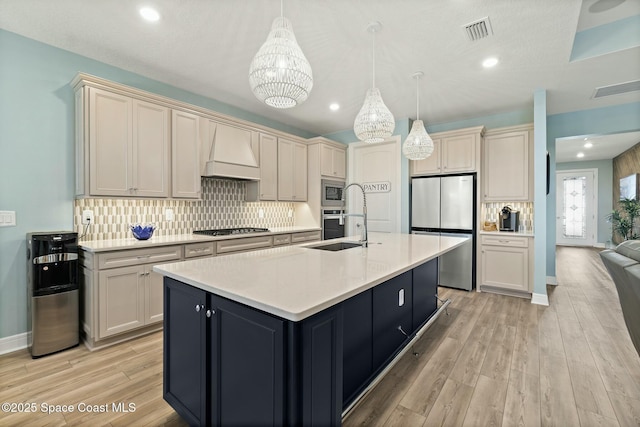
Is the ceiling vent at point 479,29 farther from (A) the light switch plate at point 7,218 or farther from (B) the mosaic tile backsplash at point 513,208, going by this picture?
(A) the light switch plate at point 7,218

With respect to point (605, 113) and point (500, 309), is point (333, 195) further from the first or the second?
point (605, 113)

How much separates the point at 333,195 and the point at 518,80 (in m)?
2.99

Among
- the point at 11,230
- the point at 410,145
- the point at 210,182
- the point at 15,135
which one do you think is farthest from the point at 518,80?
the point at 11,230

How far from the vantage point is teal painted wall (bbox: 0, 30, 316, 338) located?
2.46 m

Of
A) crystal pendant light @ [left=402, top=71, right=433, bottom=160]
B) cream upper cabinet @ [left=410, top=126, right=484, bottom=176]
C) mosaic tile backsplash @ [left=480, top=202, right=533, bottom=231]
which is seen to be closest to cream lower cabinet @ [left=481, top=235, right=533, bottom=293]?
mosaic tile backsplash @ [left=480, top=202, right=533, bottom=231]

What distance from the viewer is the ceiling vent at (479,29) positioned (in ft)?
7.63

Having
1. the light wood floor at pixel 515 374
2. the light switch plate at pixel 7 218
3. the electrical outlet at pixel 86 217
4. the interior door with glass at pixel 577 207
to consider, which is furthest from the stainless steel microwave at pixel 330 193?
the interior door with glass at pixel 577 207

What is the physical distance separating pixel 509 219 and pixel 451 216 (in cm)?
82

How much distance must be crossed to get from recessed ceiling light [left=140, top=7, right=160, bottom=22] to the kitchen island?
1940 millimetres

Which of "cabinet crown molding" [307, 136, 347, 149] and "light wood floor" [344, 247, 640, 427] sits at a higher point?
"cabinet crown molding" [307, 136, 347, 149]

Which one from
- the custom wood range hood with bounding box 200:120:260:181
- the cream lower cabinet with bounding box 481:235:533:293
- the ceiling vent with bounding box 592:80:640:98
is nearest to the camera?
the ceiling vent with bounding box 592:80:640:98

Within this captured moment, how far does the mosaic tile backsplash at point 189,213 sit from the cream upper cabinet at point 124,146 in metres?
0.32

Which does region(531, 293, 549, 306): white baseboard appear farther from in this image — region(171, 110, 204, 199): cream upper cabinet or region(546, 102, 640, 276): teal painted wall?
region(171, 110, 204, 199): cream upper cabinet

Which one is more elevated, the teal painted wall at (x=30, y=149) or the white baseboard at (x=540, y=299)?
the teal painted wall at (x=30, y=149)
